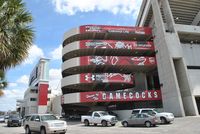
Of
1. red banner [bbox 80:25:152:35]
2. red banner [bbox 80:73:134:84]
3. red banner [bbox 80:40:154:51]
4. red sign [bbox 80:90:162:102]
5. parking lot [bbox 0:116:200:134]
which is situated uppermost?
red banner [bbox 80:25:152:35]

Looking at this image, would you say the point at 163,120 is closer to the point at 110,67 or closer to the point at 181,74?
the point at 181,74

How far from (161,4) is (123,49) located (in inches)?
506

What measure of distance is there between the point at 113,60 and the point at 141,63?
552 centimetres

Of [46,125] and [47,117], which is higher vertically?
[47,117]

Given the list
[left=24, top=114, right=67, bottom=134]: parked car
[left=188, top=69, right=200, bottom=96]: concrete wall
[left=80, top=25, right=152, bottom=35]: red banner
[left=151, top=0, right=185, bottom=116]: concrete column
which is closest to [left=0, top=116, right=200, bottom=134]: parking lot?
[left=24, top=114, right=67, bottom=134]: parked car

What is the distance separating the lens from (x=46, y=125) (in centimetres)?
1602

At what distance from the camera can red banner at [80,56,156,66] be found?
1644 inches

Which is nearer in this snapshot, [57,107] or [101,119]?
[101,119]

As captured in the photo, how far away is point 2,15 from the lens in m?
10.7

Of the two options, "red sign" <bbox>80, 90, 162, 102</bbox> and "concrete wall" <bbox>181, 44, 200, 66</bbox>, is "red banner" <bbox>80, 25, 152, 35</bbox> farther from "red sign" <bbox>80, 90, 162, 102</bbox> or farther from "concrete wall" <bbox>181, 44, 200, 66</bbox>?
"red sign" <bbox>80, 90, 162, 102</bbox>

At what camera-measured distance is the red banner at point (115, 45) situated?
42.6 m

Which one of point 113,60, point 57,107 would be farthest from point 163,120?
point 57,107

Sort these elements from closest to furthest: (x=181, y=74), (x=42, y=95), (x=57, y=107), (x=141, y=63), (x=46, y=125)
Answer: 1. (x=46, y=125)
2. (x=181, y=74)
3. (x=141, y=63)
4. (x=42, y=95)
5. (x=57, y=107)

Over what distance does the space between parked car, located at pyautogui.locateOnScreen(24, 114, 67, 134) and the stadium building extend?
21131mm
